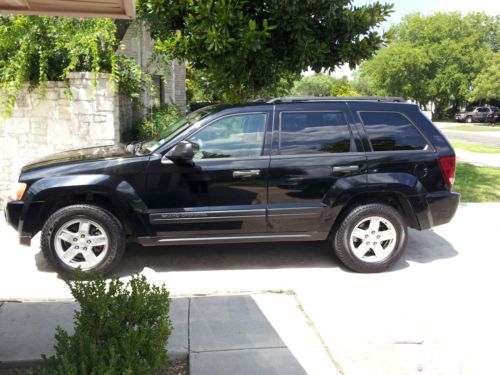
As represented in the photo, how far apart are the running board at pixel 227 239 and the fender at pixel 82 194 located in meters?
0.16

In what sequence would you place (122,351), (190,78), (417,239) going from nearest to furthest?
(122,351)
(417,239)
(190,78)

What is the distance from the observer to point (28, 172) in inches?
198

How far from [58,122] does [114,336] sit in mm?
5818

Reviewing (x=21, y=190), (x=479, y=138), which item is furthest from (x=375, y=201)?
(x=479, y=138)

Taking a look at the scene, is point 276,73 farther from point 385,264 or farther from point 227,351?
point 227,351

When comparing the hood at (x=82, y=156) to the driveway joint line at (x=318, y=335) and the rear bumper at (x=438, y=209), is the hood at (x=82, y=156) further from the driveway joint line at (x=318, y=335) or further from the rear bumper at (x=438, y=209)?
the rear bumper at (x=438, y=209)

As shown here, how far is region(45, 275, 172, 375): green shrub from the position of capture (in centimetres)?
252

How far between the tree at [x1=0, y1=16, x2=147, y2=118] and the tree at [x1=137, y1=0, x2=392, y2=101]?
0.91m

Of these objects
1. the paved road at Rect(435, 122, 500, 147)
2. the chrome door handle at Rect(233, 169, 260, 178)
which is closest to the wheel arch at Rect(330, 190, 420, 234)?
the chrome door handle at Rect(233, 169, 260, 178)

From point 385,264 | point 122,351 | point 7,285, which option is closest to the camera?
point 122,351

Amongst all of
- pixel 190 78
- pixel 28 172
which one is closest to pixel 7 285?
pixel 28 172

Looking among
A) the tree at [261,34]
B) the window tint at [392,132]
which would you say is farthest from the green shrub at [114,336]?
the tree at [261,34]

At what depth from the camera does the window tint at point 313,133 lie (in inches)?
206

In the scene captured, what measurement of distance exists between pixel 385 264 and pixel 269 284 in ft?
4.36
